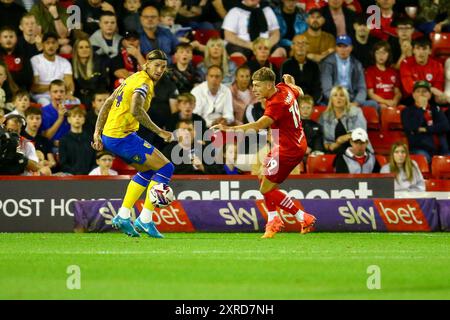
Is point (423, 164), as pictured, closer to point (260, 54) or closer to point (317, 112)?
point (317, 112)

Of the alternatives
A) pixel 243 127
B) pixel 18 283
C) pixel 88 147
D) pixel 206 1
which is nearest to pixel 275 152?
pixel 243 127

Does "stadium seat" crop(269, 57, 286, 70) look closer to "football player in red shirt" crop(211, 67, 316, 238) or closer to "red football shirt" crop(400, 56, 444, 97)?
"red football shirt" crop(400, 56, 444, 97)

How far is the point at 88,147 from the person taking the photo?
17.4 metres

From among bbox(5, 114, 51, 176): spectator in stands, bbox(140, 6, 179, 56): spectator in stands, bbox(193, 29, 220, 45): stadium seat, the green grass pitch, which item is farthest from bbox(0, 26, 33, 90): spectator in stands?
the green grass pitch

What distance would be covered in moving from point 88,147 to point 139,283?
28.1ft

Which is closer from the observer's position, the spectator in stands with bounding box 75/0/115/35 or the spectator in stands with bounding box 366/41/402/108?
the spectator in stands with bounding box 75/0/115/35

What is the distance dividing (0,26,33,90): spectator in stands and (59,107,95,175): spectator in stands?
1688 millimetres

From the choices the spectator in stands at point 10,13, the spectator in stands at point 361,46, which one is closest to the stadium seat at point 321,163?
the spectator in stands at point 361,46

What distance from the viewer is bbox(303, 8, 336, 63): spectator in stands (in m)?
20.4

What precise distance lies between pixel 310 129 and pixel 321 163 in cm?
74

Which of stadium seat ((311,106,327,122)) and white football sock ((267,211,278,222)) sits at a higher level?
stadium seat ((311,106,327,122))

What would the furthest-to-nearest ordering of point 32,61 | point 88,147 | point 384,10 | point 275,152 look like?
point 384,10
point 32,61
point 88,147
point 275,152

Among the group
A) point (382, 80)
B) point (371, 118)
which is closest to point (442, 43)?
point (382, 80)

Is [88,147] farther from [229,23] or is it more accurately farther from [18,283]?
[18,283]
